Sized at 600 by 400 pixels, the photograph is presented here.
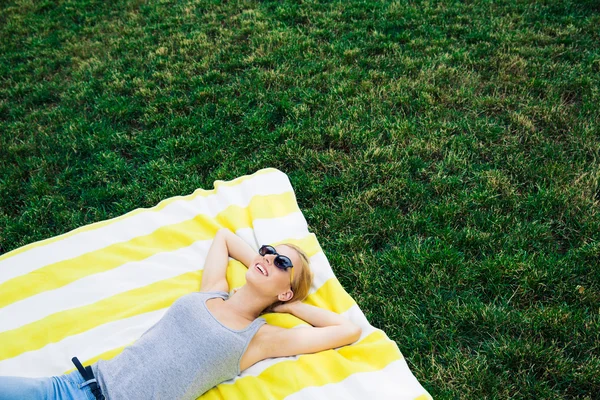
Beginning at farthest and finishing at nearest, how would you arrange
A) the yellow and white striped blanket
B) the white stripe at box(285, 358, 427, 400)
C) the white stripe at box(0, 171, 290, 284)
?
the white stripe at box(0, 171, 290, 284) < the yellow and white striped blanket < the white stripe at box(285, 358, 427, 400)

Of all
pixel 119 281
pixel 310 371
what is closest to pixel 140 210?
pixel 119 281

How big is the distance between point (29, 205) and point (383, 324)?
11.8 ft

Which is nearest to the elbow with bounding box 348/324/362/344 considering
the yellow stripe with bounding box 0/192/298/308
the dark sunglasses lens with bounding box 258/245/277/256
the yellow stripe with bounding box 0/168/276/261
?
the dark sunglasses lens with bounding box 258/245/277/256

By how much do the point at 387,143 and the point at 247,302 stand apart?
8.31 ft

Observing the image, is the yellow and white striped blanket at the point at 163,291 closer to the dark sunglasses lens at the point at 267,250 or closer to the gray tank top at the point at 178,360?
the gray tank top at the point at 178,360

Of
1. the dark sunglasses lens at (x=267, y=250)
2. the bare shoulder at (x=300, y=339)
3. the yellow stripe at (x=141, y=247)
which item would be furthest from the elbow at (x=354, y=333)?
the yellow stripe at (x=141, y=247)

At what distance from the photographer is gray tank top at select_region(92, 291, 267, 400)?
287 centimetres

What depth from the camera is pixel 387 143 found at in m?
5.06

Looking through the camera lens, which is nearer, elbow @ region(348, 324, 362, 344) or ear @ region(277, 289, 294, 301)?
elbow @ region(348, 324, 362, 344)

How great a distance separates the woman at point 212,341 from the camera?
285 centimetres

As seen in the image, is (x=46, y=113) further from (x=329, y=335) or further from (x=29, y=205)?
(x=329, y=335)

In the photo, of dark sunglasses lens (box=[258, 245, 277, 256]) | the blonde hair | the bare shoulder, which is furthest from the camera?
the blonde hair

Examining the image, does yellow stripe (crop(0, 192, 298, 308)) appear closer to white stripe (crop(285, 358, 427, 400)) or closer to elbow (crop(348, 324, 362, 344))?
elbow (crop(348, 324, 362, 344))

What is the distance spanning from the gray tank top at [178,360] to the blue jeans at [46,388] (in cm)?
11
